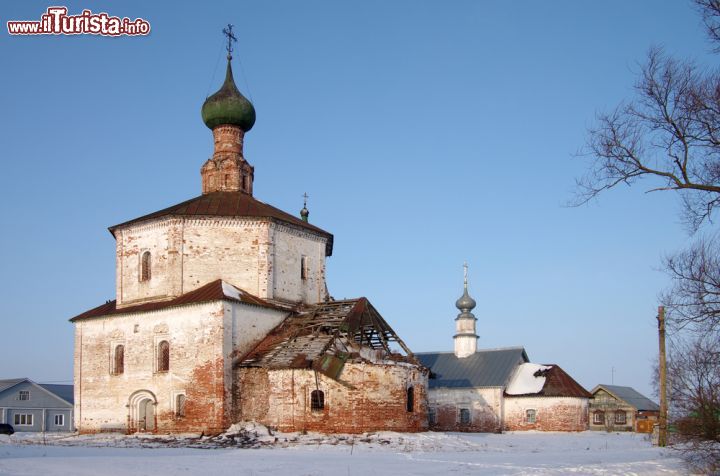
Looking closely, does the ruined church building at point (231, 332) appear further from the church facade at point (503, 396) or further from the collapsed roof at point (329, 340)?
the church facade at point (503, 396)

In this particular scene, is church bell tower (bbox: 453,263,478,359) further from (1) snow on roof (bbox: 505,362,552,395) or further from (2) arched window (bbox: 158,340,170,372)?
(2) arched window (bbox: 158,340,170,372)

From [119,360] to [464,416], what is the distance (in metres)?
18.5

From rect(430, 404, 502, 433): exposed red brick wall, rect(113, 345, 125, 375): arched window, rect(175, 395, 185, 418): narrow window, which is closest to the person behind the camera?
rect(175, 395, 185, 418): narrow window

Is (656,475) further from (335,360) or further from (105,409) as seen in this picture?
(105,409)

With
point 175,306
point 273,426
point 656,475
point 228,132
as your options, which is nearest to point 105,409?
A: point 175,306

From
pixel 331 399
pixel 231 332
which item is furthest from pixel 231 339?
pixel 331 399

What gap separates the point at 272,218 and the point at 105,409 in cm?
867

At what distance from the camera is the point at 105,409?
85.7ft

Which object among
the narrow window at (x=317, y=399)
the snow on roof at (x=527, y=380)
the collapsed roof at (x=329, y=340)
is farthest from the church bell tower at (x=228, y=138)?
the snow on roof at (x=527, y=380)

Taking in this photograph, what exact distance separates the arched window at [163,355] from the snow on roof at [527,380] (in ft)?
62.3

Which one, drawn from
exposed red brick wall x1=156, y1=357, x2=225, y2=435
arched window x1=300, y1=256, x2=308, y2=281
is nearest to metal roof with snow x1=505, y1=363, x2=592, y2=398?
arched window x1=300, y1=256, x2=308, y2=281

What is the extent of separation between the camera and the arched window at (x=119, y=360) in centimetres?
2639

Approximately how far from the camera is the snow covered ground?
1343 centimetres

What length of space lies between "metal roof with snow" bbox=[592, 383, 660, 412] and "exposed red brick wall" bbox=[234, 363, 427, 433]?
2236 cm
